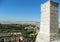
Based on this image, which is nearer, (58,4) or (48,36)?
(48,36)

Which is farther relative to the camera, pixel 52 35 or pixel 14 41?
pixel 14 41

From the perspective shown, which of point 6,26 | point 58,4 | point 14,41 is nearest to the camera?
point 58,4

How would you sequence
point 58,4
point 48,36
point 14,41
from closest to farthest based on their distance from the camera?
point 48,36 → point 58,4 → point 14,41

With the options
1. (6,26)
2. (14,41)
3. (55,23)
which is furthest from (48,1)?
(6,26)

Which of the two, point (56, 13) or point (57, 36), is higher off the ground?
point (56, 13)

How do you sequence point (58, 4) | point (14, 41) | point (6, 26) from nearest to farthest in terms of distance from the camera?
point (58, 4)
point (14, 41)
point (6, 26)

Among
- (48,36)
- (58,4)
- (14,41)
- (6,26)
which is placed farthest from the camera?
(6,26)

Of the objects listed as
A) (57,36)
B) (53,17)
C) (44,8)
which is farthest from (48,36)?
(44,8)

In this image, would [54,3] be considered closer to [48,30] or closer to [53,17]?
[53,17]

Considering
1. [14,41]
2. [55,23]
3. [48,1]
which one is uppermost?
[48,1]

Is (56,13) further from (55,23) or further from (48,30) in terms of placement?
(48,30)
